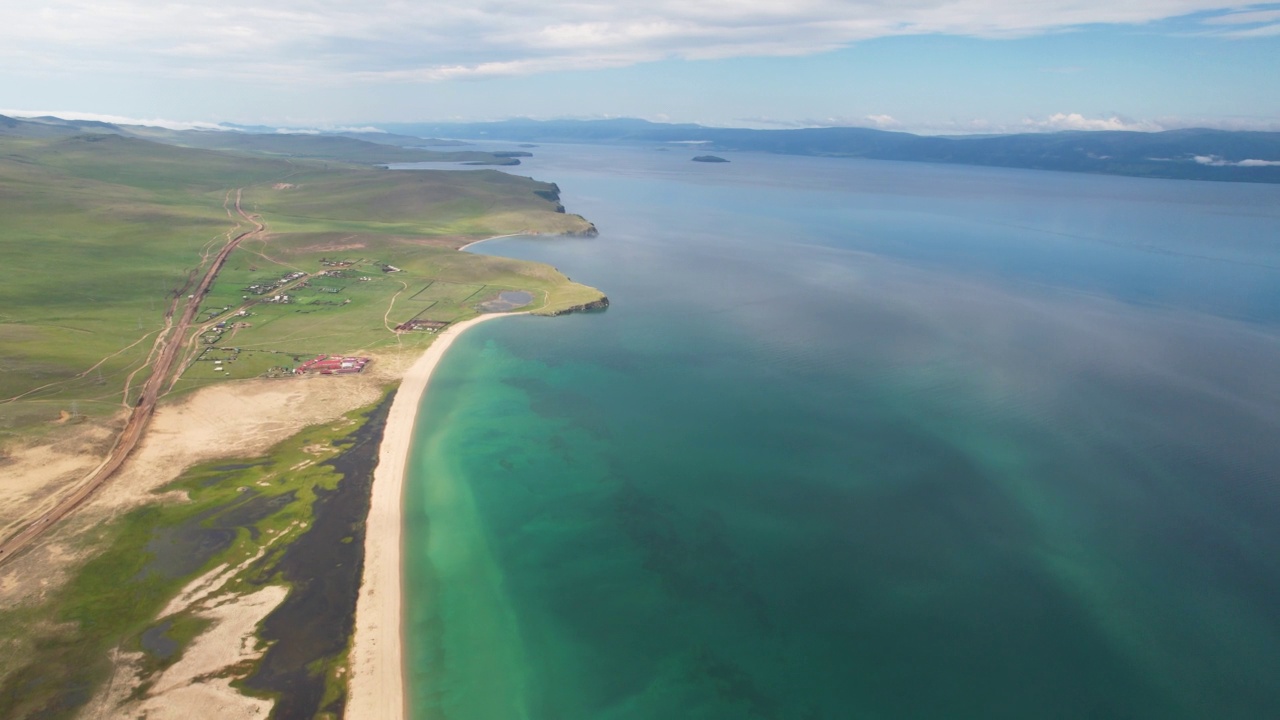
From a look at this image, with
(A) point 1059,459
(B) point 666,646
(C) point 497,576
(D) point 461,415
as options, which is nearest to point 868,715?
(B) point 666,646

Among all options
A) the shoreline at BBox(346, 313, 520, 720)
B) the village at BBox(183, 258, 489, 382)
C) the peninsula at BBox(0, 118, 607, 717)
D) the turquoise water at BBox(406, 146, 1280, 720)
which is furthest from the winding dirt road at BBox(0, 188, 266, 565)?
the turquoise water at BBox(406, 146, 1280, 720)

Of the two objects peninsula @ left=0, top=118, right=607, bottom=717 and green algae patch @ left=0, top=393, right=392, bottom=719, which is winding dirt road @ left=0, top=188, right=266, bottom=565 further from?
green algae patch @ left=0, top=393, right=392, bottom=719

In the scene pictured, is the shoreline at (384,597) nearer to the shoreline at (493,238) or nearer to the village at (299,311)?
the village at (299,311)

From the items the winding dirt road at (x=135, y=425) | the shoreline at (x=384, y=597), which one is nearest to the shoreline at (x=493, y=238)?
the winding dirt road at (x=135, y=425)

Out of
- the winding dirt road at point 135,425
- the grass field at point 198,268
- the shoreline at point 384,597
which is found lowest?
the shoreline at point 384,597

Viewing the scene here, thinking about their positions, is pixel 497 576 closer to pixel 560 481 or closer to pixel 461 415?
pixel 560 481

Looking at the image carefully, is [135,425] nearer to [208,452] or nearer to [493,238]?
→ [208,452]

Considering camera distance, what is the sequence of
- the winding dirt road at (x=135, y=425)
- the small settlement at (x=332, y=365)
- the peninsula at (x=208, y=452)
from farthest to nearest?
the small settlement at (x=332, y=365), the winding dirt road at (x=135, y=425), the peninsula at (x=208, y=452)

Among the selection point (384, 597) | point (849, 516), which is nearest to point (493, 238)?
point (384, 597)
